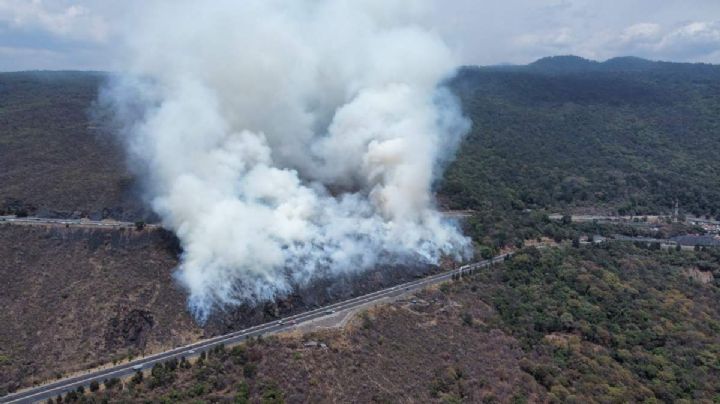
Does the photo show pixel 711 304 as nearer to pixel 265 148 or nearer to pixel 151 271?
pixel 265 148

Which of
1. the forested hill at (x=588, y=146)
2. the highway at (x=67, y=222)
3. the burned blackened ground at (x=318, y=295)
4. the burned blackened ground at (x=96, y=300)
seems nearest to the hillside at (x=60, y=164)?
the highway at (x=67, y=222)

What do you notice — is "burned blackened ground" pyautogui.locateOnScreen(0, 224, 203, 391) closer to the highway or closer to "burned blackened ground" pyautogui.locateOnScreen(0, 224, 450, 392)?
"burned blackened ground" pyautogui.locateOnScreen(0, 224, 450, 392)

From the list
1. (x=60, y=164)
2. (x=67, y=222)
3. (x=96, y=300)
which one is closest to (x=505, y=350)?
(x=96, y=300)

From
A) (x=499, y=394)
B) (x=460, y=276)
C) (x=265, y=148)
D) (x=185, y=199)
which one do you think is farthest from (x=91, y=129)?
(x=499, y=394)

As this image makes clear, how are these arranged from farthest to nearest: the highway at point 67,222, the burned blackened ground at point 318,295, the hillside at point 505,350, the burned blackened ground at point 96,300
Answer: the highway at point 67,222 < the burned blackened ground at point 318,295 < the burned blackened ground at point 96,300 < the hillside at point 505,350

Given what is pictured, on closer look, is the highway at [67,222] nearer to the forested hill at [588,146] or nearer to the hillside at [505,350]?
the hillside at [505,350]

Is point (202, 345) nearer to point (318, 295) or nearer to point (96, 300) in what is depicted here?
point (96, 300)
